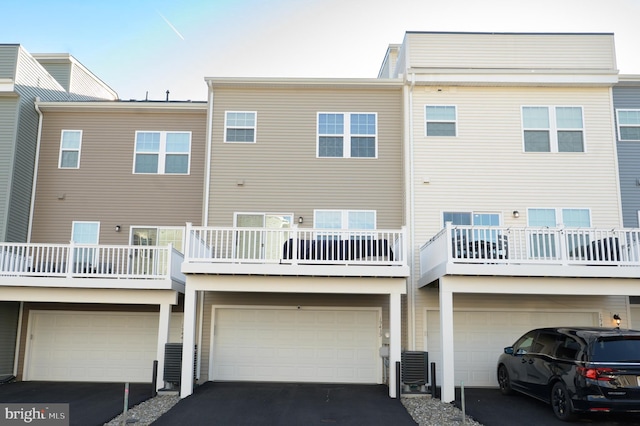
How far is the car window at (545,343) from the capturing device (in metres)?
10.0

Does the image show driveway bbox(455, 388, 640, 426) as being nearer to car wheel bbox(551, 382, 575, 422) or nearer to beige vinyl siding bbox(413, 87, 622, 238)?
car wheel bbox(551, 382, 575, 422)

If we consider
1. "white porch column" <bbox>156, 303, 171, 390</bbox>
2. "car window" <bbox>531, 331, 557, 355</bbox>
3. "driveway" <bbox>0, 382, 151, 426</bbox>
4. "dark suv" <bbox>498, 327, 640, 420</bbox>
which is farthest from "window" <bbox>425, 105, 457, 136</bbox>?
"driveway" <bbox>0, 382, 151, 426</bbox>

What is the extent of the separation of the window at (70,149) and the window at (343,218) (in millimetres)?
7172

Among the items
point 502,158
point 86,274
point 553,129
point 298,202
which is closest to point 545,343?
point 502,158

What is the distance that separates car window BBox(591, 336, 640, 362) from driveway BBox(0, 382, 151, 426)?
850 cm

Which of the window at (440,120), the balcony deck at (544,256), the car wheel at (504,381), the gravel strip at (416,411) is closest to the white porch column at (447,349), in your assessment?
the gravel strip at (416,411)

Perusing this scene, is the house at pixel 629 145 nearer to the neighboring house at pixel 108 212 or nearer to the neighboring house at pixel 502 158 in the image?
the neighboring house at pixel 502 158

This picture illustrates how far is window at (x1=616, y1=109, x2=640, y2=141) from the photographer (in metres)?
14.6

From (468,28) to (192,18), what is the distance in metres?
7.67

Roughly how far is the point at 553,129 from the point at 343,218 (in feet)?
19.9

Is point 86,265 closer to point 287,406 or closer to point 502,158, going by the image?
point 287,406

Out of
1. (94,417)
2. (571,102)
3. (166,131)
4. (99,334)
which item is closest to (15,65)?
(166,131)

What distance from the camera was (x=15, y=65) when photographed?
14555 mm

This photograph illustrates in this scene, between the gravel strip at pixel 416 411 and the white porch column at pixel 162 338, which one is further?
the white porch column at pixel 162 338
